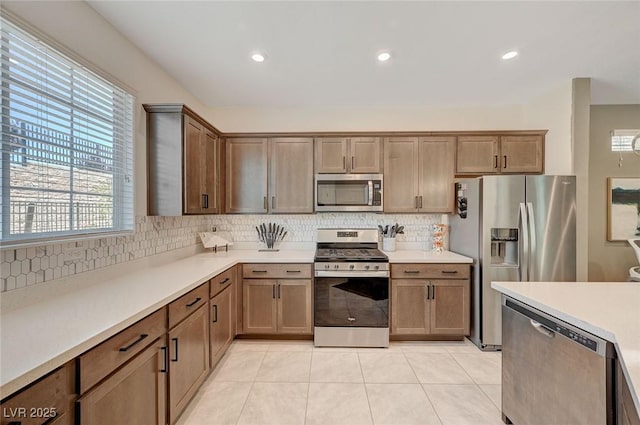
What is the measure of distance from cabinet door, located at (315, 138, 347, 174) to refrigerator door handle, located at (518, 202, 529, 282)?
190 cm

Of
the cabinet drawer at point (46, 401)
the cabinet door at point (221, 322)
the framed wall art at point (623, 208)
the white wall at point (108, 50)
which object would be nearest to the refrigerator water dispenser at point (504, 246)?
the framed wall art at point (623, 208)

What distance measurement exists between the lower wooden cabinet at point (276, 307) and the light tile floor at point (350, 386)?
Result: 190mm

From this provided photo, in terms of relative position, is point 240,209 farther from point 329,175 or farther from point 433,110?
point 433,110

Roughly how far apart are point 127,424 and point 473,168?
3733 millimetres

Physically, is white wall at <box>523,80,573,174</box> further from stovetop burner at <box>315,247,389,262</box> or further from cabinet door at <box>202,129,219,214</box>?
cabinet door at <box>202,129,219,214</box>

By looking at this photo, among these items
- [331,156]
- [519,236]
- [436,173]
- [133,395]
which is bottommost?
[133,395]

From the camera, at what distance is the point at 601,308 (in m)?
1.34

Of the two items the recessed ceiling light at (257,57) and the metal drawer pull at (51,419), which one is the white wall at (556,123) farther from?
the metal drawer pull at (51,419)

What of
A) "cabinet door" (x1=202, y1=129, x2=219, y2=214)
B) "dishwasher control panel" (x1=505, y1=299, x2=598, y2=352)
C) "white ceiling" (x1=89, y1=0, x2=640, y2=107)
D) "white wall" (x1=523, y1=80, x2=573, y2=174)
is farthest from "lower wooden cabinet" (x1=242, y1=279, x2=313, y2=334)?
"white wall" (x1=523, y1=80, x2=573, y2=174)

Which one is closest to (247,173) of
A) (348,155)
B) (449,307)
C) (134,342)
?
(348,155)

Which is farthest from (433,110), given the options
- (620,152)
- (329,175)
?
(620,152)

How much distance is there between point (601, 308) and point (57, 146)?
10.1ft

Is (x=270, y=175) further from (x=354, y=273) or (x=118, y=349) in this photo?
(x=118, y=349)

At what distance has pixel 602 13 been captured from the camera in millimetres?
1875
